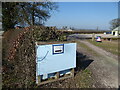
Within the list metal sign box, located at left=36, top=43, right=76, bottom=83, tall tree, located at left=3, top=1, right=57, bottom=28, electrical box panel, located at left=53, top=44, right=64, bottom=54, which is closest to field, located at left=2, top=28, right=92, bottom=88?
metal sign box, located at left=36, top=43, right=76, bottom=83

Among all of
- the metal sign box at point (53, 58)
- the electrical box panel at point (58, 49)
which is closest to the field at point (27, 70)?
the metal sign box at point (53, 58)

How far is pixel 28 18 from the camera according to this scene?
28.6 ft

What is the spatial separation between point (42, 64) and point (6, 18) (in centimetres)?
786

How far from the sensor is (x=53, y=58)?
254 cm

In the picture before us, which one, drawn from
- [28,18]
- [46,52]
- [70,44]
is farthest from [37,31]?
[28,18]

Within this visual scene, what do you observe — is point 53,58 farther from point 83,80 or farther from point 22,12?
point 22,12

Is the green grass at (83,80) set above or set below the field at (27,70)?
below

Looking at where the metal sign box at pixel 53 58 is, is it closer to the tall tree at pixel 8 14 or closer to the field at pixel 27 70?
the field at pixel 27 70

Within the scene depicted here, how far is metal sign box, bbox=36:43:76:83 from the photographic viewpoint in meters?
2.37

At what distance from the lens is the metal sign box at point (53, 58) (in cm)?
237

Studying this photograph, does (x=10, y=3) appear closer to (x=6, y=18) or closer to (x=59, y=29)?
(x=6, y=18)

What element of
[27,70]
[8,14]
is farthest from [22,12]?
[27,70]

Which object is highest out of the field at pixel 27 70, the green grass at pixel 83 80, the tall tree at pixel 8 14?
A: the tall tree at pixel 8 14

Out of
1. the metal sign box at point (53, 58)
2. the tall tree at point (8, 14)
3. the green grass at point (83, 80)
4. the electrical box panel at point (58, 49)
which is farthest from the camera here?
the tall tree at point (8, 14)
